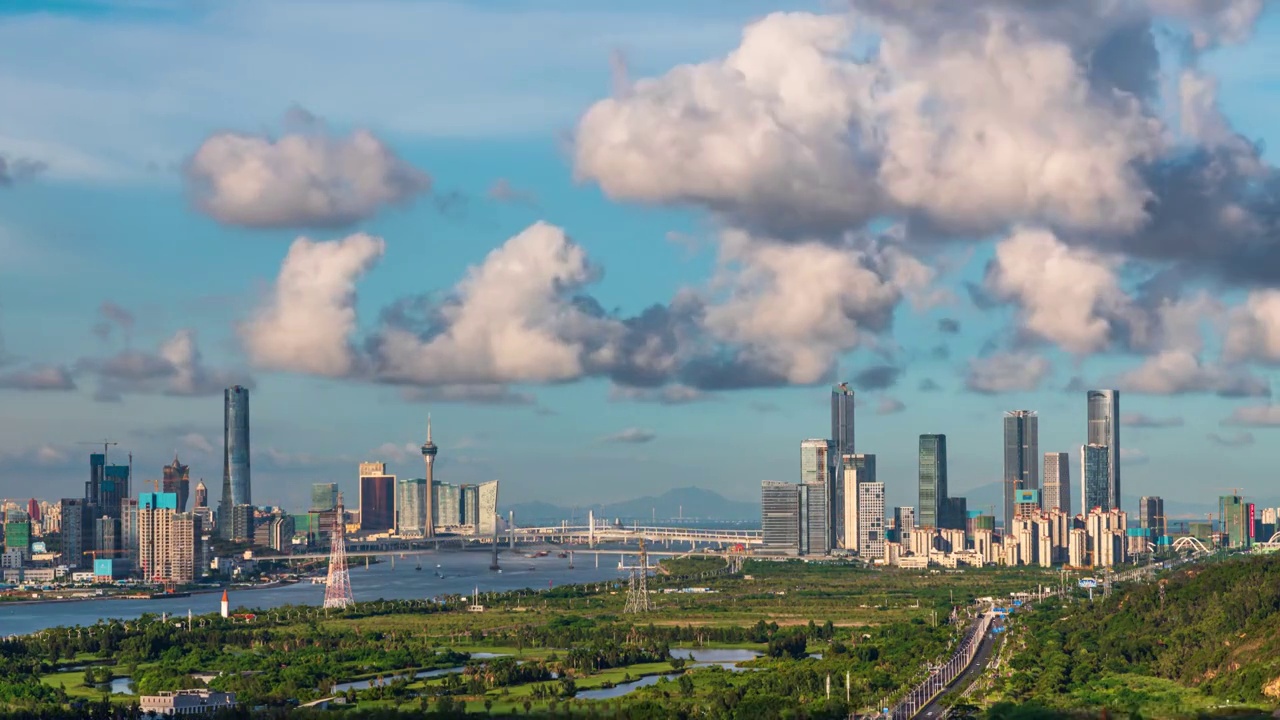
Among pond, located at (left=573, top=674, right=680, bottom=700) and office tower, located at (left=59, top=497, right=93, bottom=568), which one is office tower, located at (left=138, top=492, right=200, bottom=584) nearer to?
office tower, located at (left=59, top=497, right=93, bottom=568)

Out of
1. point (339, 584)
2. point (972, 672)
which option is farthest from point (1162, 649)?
point (339, 584)

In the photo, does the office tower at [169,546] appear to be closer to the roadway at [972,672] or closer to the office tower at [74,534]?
the office tower at [74,534]

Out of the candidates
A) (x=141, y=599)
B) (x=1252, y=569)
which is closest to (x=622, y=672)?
(x=1252, y=569)

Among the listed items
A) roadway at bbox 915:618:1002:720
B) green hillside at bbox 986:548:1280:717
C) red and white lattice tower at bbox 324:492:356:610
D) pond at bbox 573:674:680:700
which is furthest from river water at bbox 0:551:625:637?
green hillside at bbox 986:548:1280:717

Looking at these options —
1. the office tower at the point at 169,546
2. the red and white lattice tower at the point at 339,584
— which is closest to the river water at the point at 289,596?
the red and white lattice tower at the point at 339,584

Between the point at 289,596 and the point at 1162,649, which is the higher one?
the point at 1162,649

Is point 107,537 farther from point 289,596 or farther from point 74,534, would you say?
point 289,596

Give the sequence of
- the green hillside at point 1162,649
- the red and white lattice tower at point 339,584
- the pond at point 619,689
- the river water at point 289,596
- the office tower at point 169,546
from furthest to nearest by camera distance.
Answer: the office tower at point 169,546, the river water at point 289,596, the red and white lattice tower at point 339,584, the pond at point 619,689, the green hillside at point 1162,649
